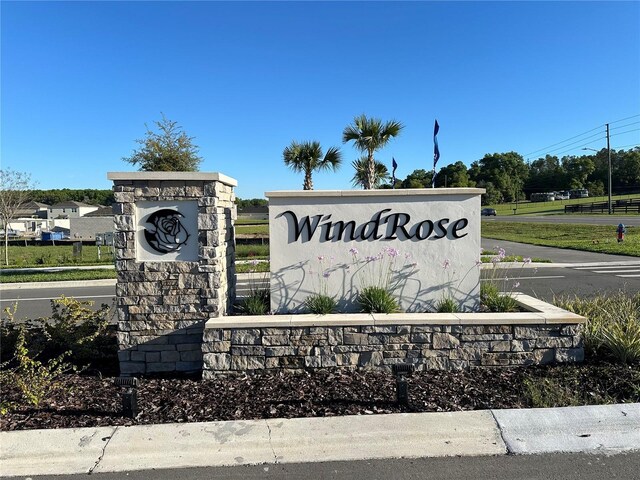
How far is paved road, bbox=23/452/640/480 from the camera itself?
292 centimetres

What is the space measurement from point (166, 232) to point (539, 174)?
12968 cm

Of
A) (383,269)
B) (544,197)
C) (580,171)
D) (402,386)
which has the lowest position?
(402,386)

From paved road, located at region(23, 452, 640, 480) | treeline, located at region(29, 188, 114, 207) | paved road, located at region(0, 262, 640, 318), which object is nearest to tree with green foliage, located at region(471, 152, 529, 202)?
treeline, located at region(29, 188, 114, 207)

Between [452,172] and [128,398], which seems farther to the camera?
[452,172]

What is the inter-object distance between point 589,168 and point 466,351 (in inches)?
4559

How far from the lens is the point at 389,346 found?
474 centimetres

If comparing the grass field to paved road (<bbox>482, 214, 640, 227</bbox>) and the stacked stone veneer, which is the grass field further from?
the stacked stone veneer

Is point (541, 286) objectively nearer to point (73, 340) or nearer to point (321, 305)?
point (321, 305)

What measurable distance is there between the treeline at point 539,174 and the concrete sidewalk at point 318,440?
283 feet

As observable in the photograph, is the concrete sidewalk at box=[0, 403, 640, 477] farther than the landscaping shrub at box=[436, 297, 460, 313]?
No

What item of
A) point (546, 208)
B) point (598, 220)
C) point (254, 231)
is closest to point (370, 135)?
point (254, 231)

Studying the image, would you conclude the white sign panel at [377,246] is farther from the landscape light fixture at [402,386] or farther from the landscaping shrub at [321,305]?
the landscape light fixture at [402,386]

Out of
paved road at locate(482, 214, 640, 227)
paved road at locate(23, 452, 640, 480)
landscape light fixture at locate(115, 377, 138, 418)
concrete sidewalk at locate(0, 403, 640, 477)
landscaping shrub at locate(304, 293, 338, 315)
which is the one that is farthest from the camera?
paved road at locate(482, 214, 640, 227)

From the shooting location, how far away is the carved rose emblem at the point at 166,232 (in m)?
5.00
